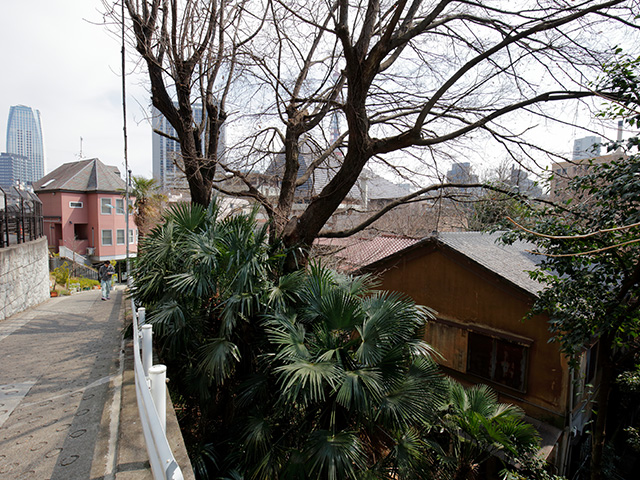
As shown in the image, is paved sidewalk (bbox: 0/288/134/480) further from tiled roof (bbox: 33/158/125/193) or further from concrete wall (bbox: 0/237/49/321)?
tiled roof (bbox: 33/158/125/193)

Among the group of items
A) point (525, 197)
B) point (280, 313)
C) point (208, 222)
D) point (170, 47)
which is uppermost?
point (170, 47)

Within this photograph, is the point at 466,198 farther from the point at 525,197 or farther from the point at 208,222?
the point at 208,222

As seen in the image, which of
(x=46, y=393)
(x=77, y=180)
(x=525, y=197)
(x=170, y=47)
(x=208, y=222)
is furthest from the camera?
(x=77, y=180)

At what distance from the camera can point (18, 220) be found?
1016 centimetres

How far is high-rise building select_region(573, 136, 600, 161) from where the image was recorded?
4.59 meters

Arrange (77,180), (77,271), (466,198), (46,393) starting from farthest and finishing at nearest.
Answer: (77,180), (77,271), (466,198), (46,393)

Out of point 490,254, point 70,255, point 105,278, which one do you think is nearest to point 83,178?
point 70,255

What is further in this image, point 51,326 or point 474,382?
point 474,382

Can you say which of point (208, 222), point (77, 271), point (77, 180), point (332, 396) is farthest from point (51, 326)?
point (77, 180)

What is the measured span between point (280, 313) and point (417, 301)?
625 cm

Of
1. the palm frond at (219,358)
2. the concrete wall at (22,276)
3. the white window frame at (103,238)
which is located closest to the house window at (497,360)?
the palm frond at (219,358)

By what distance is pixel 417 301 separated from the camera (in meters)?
10.0

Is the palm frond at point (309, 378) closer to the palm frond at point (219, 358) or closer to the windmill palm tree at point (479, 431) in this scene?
the palm frond at point (219, 358)

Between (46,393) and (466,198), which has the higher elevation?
(466,198)
